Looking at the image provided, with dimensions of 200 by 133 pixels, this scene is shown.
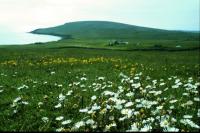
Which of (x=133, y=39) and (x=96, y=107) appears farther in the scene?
(x=133, y=39)

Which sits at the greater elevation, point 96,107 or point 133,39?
point 96,107

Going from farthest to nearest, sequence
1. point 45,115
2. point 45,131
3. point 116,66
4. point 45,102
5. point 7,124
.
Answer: point 116,66 → point 45,102 → point 45,115 → point 7,124 → point 45,131

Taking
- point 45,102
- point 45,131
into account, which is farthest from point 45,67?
point 45,131

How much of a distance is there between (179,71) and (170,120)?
47.2 feet

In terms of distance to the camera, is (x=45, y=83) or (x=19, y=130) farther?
(x=45, y=83)

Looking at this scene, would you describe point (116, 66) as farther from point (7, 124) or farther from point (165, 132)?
point (165, 132)

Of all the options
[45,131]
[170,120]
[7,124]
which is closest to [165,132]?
[170,120]

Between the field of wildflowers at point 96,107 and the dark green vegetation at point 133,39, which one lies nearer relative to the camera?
the field of wildflowers at point 96,107

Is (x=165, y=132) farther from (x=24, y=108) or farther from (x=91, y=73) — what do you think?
(x=91, y=73)

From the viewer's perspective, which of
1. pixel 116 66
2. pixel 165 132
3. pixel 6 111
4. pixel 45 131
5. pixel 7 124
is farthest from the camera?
pixel 116 66

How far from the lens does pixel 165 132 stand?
8898 mm

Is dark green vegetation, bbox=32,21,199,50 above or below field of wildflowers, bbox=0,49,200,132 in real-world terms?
below

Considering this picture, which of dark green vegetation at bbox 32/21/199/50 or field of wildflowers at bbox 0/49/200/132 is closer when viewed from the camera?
field of wildflowers at bbox 0/49/200/132

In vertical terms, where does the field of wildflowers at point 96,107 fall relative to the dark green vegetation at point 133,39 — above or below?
above
